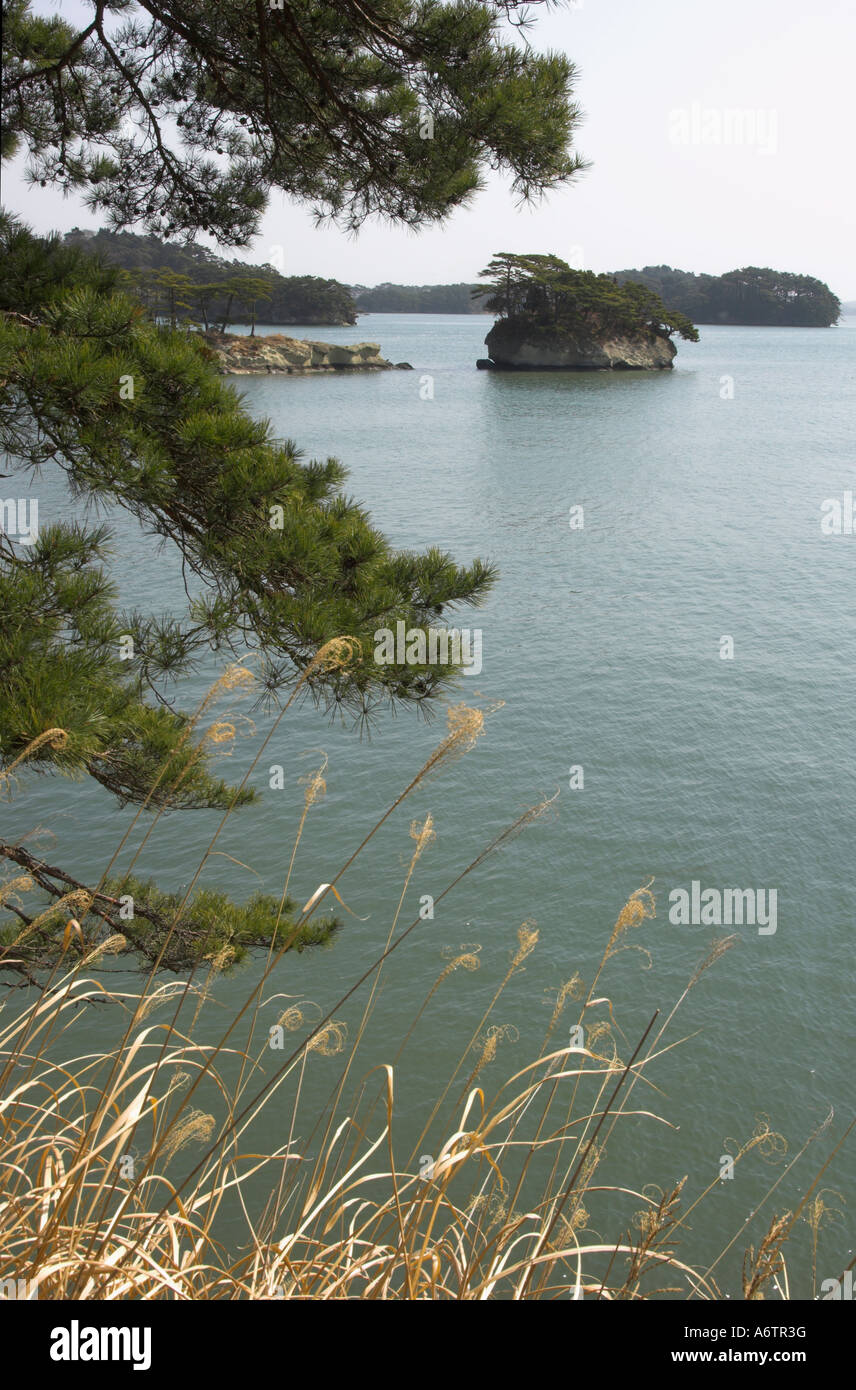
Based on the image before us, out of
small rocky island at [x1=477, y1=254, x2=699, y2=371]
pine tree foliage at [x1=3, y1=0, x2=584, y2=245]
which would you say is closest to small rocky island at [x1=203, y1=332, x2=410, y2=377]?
small rocky island at [x1=477, y1=254, x2=699, y2=371]

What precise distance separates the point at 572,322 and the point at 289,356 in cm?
1656

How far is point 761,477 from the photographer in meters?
29.9

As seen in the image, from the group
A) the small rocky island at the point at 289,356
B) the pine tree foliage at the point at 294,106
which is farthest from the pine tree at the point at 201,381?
the small rocky island at the point at 289,356

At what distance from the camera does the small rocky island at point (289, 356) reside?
189ft

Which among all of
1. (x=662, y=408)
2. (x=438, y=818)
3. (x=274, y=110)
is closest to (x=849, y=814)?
(x=438, y=818)

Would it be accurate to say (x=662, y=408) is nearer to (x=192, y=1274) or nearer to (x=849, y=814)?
(x=849, y=814)

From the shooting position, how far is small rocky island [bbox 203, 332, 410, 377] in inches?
2272

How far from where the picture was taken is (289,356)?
2370 inches

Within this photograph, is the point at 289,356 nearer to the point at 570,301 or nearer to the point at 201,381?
the point at 570,301

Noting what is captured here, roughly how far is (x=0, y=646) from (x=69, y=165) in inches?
150

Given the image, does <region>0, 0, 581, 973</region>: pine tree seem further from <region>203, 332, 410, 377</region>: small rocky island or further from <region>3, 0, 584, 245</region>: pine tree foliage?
<region>203, 332, 410, 377</region>: small rocky island

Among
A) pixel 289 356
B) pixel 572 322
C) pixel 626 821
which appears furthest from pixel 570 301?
pixel 626 821

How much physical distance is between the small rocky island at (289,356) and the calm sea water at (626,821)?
36.9m
